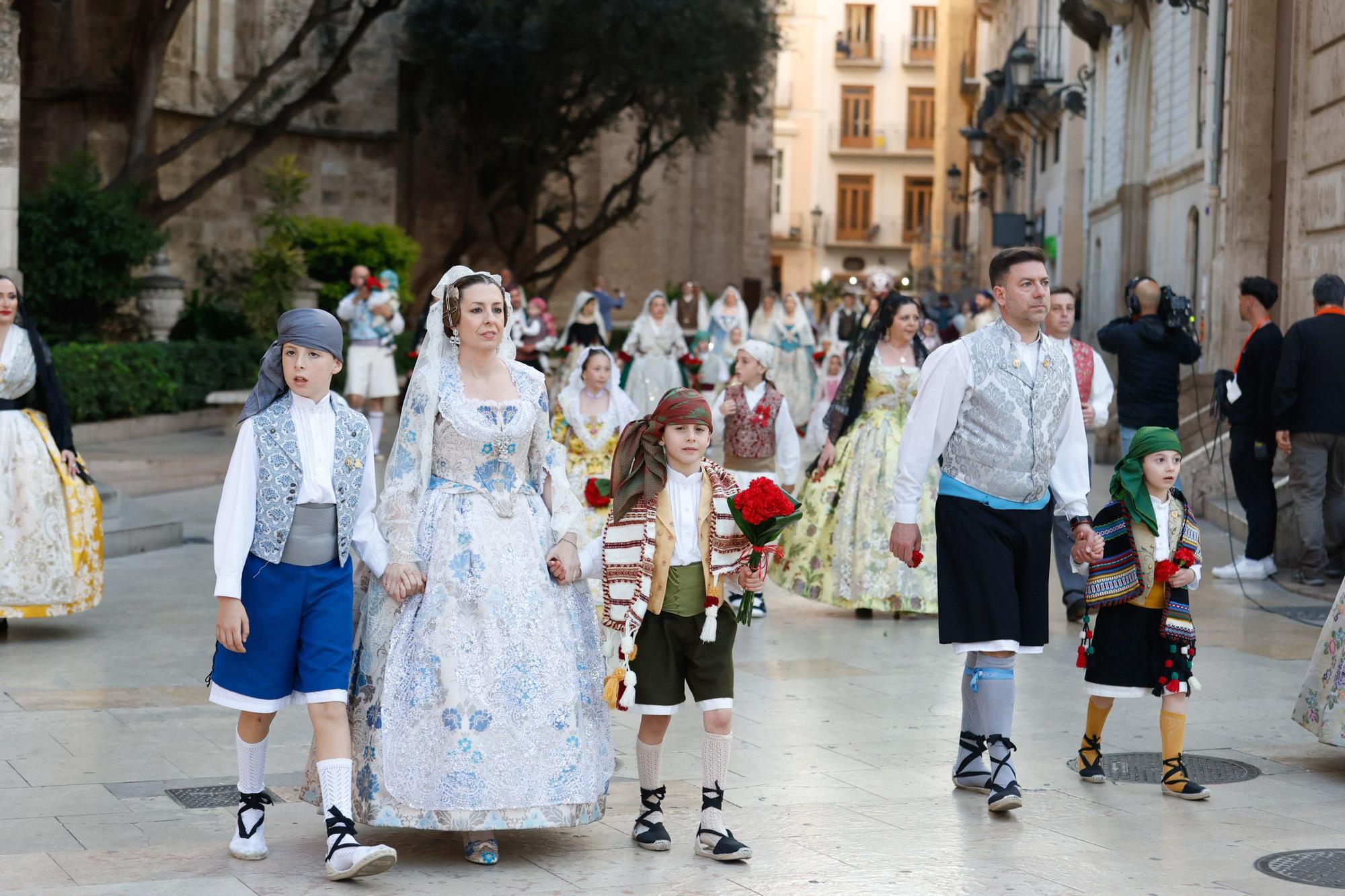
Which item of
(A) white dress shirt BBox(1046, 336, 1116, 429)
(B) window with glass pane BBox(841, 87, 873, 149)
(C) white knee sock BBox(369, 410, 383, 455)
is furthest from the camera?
(B) window with glass pane BBox(841, 87, 873, 149)

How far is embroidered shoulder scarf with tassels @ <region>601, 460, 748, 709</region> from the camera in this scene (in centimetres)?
546

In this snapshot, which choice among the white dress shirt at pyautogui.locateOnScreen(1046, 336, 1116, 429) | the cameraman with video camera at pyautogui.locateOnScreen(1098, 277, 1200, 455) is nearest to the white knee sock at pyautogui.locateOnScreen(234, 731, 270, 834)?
the white dress shirt at pyautogui.locateOnScreen(1046, 336, 1116, 429)

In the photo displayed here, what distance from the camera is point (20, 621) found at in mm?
9867

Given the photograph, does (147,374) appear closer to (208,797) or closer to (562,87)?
(562,87)

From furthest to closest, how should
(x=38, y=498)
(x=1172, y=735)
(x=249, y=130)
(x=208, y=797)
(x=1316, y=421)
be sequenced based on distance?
1. (x=249, y=130)
2. (x=1316, y=421)
3. (x=38, y=498)
4. (x=1172, y=735)
5. (x=208, y=797)

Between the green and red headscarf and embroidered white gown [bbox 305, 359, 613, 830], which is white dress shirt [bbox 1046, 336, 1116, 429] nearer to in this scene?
the green and red headscarf

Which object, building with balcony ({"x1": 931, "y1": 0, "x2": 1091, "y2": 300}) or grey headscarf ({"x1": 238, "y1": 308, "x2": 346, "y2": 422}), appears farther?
building with balcony ({"x1": 931, "y1": 0, "x2": 1091, "y2": 300})

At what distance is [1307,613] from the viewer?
415 inches

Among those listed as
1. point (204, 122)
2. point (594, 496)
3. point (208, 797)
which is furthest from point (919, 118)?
point (208, 797)

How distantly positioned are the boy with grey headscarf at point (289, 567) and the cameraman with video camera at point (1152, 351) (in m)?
7.15

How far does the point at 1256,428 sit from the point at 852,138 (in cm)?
6477

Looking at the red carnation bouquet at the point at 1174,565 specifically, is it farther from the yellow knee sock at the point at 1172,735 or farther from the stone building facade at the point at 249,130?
the stone building facade at the point at 249,130

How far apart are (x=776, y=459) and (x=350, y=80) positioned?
2411cm

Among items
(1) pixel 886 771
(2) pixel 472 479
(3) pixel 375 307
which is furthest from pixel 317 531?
(3) pixel 375 307
